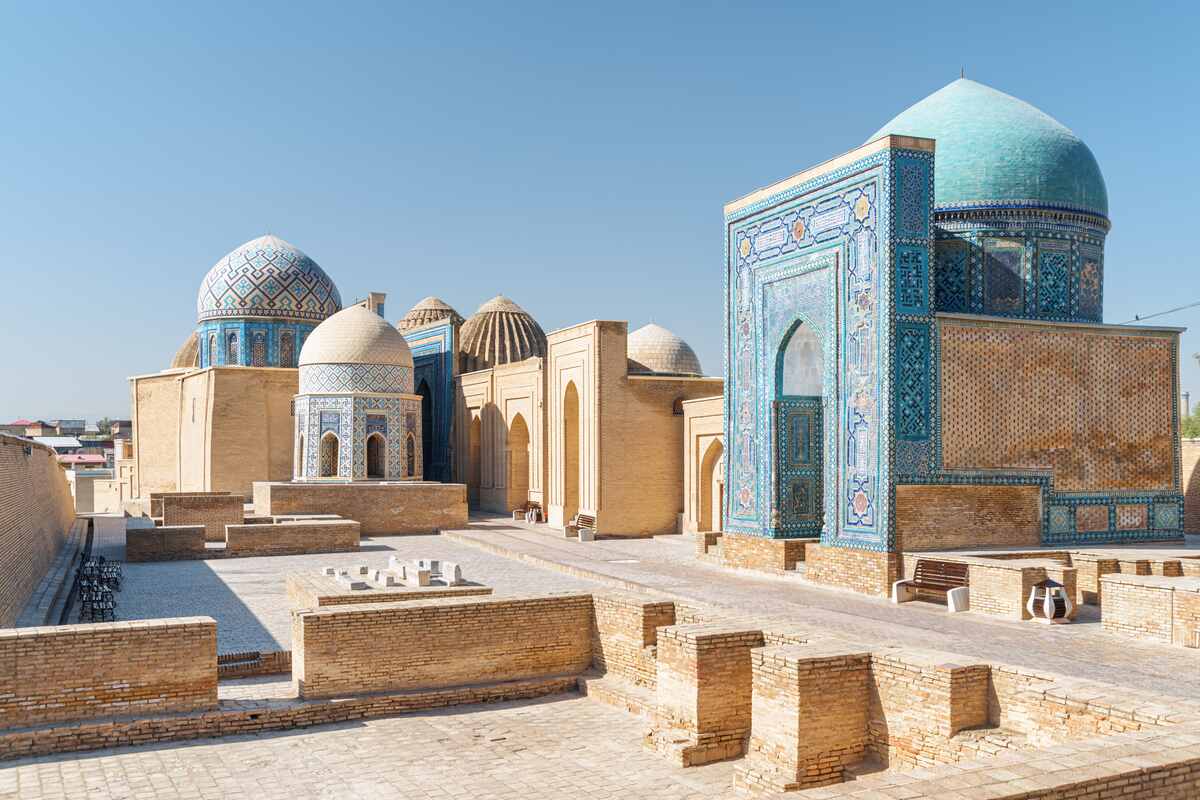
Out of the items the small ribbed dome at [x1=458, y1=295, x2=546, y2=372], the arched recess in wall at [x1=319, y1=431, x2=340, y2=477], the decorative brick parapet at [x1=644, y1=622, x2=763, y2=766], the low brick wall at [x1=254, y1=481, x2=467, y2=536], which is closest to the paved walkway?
the decorative brick parapet at [x1=644, y1=622, x2=763, y2=766]

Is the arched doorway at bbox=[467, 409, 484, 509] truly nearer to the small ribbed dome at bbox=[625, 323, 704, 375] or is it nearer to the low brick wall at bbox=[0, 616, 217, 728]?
the small ribbed dome at bbox=[625, 323, 704, 375]

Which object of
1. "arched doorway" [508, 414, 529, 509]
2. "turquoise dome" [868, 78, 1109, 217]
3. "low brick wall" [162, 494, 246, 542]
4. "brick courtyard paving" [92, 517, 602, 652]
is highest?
"turquoise dome" [868, 78, 1109, 217]

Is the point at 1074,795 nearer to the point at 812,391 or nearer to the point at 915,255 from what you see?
the point at 915,255

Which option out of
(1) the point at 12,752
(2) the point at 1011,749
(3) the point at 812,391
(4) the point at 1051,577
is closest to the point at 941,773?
(2) the point at 1011,749

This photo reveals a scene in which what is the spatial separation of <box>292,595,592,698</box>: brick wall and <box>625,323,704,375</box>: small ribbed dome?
17.2m

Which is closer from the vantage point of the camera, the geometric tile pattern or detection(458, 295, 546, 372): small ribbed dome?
the geometric tile pattern

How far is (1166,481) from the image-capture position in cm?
1346

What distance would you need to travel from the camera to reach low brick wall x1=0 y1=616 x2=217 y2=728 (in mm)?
6836

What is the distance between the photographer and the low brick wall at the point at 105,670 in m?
6.84

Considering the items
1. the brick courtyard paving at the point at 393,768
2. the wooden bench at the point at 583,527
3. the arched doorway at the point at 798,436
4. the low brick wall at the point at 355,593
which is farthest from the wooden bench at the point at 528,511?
the brick courtyard paving at the point at 393,768

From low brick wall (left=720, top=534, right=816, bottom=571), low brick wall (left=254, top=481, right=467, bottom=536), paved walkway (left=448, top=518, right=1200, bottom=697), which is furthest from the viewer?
low brick wall (left=254, top=481, right=467, bottom=536)

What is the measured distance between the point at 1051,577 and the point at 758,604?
2.82m

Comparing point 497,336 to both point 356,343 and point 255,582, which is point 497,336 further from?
point 255,582

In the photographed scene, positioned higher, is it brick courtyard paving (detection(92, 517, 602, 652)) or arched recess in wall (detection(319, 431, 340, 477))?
arched recess in wall (detection(319, 431, 340, 477))
